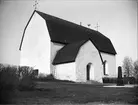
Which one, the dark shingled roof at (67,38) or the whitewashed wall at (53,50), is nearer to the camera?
the dark shingled roof at (67,38)

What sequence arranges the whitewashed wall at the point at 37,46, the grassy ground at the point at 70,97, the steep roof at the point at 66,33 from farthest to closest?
the steep roof at the point at 66,33
the whitewashed wall at the point at 37,46
the grassy ground at the point at 70,97

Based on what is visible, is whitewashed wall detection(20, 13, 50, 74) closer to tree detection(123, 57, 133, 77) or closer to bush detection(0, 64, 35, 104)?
bush detection(0, 64, 35, 104)

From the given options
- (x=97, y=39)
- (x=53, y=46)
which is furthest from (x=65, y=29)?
(x=97, y=39)

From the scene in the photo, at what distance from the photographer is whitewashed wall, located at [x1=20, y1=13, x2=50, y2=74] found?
1039 inches

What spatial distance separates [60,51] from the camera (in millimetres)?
26250

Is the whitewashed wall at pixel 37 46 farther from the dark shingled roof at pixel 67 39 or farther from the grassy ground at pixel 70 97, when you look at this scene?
the grassy ground at pixel 70 97

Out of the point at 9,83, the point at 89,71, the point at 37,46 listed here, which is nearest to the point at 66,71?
the point at 89,71

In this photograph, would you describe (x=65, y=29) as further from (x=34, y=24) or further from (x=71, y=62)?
(x=71, y=62)

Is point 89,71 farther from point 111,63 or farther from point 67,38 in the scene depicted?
point 111,63

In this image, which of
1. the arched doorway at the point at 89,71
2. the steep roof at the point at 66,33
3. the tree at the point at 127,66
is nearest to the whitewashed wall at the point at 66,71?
the arched doorway at the point at 89,71

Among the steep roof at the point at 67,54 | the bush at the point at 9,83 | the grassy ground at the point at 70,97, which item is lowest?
the grassy ground at the point at 70,97

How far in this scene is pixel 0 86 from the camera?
7.29 m

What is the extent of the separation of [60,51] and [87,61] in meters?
4.60

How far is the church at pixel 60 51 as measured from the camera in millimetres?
22970
